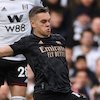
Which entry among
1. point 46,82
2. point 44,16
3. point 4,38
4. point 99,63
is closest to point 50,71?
point 46,82

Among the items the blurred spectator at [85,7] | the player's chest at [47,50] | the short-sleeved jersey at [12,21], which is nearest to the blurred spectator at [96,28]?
the blurred spectator at [85,7]

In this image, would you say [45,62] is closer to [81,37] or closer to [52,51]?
[52,51]

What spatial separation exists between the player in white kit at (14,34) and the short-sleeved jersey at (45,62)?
81cm

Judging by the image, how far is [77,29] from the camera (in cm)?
1324

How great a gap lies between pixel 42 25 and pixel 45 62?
1.39 feet

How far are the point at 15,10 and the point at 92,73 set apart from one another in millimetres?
4098

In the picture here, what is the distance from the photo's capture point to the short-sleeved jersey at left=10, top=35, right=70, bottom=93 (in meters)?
7.24

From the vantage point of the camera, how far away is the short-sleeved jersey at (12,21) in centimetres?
817

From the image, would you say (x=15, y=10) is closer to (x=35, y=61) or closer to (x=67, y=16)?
(x=35, y=61)

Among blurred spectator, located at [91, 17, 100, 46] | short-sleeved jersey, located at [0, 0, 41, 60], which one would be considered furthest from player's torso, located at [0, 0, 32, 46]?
blurred spectator, located at [91, 17, 100, 46]

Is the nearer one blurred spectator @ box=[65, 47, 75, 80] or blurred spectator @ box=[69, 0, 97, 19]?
blurred spectator @ box=[65, 47, 75, 80]

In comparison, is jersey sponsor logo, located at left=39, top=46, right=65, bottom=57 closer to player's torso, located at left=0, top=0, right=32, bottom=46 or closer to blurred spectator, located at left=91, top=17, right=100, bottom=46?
player's torso, located at left=0, top=0, right=32, bottom=46

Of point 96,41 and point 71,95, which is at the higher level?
point 96,41

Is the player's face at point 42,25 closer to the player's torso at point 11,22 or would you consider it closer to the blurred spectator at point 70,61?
the player's torso at point 11,22
